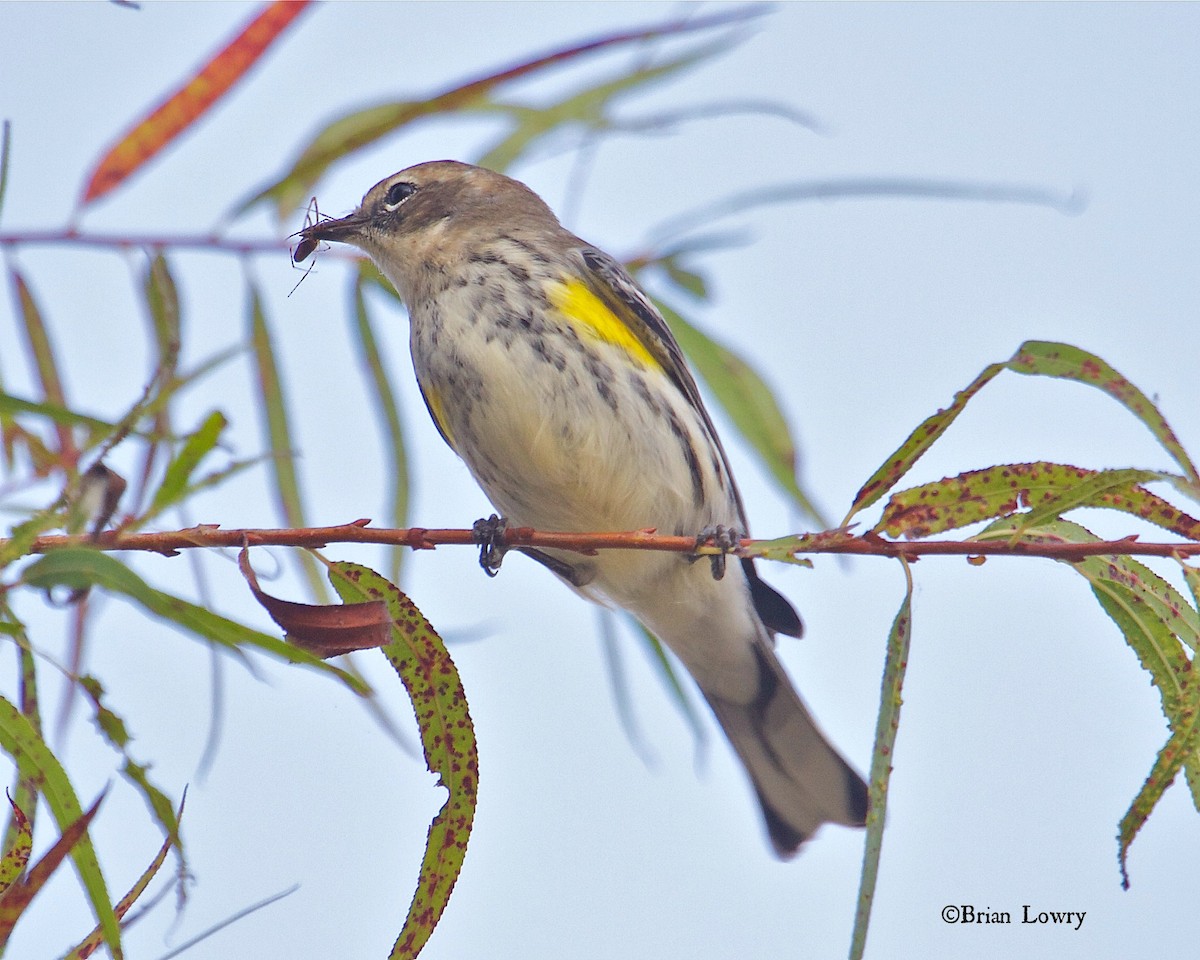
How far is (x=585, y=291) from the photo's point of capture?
3826 mm

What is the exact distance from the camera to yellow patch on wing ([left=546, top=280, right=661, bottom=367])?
3668 mm

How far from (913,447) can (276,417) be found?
1.40 metres

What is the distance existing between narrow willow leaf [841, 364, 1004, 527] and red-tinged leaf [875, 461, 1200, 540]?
3 centimetres

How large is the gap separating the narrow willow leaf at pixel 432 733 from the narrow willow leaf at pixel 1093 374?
90 cm

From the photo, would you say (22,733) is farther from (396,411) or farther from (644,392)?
(644,392)

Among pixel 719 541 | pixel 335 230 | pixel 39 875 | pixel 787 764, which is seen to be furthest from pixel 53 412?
pixel 787 764

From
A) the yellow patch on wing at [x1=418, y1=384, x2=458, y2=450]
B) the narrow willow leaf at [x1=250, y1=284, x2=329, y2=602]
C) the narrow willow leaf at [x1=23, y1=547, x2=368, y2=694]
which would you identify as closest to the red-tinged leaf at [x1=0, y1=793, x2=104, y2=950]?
the narrow willow leaf at [x1=23, y1=547, x2=368, y2=694]

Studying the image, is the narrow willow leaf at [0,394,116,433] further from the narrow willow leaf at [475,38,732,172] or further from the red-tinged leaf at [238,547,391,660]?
the narrow willow leaf at [475,38,732,172]

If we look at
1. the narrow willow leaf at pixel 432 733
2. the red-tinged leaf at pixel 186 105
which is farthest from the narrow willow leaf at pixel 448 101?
the narrow willow leaf at pixel 432 733

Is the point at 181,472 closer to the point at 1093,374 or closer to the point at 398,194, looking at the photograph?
the point at 1093,374

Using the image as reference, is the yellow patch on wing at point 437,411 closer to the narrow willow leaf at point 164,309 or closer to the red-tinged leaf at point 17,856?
the narrow willow leaf at point 164,309

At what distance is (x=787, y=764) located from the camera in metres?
4.26

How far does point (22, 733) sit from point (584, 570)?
95.2 inches

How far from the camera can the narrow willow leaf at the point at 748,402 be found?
296 centimetres
